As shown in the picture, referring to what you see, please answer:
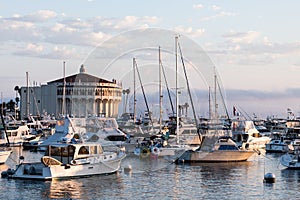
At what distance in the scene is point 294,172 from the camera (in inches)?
1866

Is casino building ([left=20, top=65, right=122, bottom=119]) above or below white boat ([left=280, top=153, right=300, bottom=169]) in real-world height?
above

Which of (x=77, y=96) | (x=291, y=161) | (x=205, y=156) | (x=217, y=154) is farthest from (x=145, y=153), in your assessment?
(x=77, y=96)

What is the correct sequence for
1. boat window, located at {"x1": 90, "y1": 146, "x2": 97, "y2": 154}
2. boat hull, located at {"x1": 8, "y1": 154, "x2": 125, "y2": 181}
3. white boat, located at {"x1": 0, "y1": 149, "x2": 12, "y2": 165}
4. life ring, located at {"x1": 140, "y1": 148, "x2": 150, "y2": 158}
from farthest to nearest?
life ring, located at {"x1": 140, "y1": 148, "x2": 150, "y2": 158}
white boat, located at {"x1": 0, "y1": 149, "x2": 12, "y2": 165}
boat window, located at {"x1": 90, "y1": 146, "x2": 97, "y2": 154}
boat hull, located at {"x1": 8, "y1": 154, "x2": 125, "y2": 181}

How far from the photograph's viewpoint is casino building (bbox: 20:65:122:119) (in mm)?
77438

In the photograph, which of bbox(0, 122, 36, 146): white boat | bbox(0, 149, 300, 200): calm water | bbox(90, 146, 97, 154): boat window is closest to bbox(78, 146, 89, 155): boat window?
bbox(90, 146, 97, 154): boat window

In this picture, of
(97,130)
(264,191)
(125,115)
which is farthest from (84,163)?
(125,115)

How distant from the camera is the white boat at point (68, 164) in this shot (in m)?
39.9

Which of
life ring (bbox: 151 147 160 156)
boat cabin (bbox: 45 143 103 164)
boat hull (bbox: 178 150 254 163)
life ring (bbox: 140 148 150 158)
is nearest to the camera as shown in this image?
boat cabin (bbox: 45 143 103 164)

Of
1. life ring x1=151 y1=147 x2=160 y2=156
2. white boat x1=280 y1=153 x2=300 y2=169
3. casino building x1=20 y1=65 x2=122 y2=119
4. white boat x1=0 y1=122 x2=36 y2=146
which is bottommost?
white boat x1=280 y1=153 x2=300 y2=169

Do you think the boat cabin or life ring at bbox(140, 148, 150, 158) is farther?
life ring at bbox(140, 148, 150, 158)

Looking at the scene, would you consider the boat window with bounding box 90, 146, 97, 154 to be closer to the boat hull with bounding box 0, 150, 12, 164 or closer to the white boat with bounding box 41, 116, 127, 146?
the boat hull with bounding box 0, 150, 12, 164

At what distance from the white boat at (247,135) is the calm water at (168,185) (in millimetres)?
22138

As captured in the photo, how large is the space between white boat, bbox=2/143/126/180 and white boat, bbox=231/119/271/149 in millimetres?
31290

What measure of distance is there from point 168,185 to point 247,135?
1399 inches
